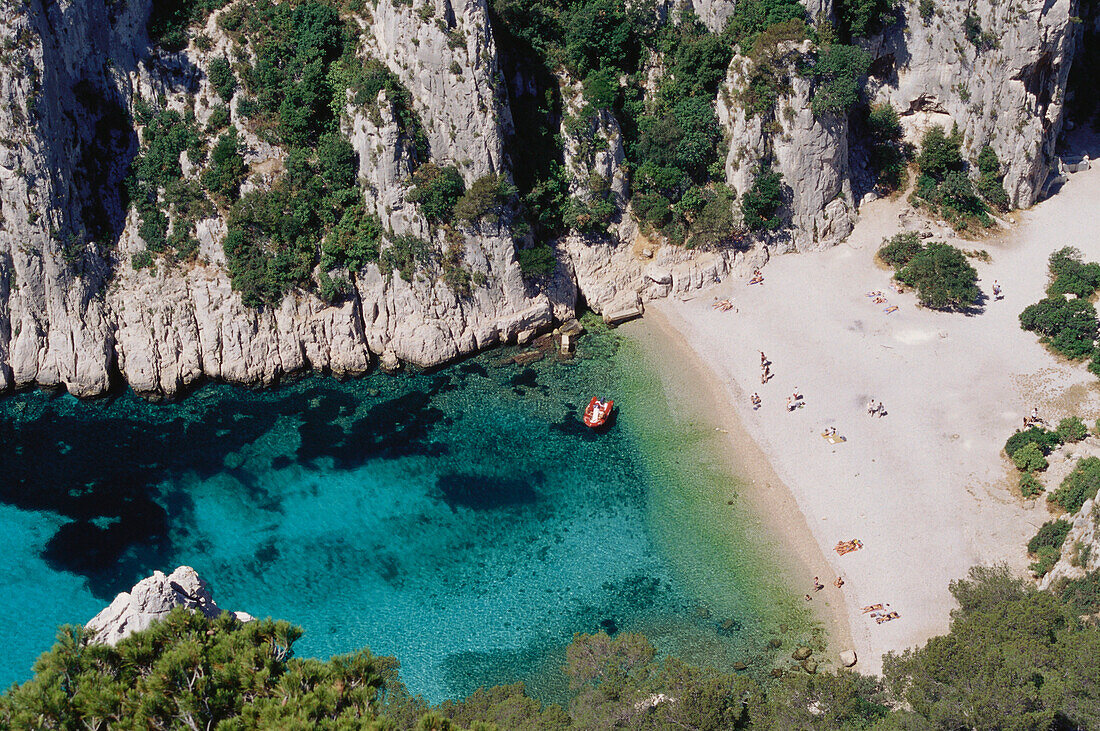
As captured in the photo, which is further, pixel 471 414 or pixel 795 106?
pixel 795 106

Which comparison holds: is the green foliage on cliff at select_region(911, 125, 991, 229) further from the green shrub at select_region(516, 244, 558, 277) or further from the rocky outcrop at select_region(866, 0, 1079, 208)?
the green shrub at select_region(516, 244, 558, 277)

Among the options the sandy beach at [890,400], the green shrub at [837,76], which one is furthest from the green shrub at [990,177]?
the green shrub at [837,76]

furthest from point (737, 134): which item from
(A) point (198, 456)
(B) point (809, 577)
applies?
(A) point (198, 456)

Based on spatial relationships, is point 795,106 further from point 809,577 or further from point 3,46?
point 3,46

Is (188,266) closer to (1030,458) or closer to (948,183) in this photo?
(1030,458)

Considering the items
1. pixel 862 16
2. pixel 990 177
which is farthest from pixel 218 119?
pixel 990 177

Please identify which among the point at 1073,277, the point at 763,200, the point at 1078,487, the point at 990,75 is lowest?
the point at 1078,487

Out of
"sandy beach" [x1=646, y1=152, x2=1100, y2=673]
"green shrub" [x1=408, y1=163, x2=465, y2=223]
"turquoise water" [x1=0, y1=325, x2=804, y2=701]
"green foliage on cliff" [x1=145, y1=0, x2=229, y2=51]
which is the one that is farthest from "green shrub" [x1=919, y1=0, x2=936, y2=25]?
"green foliage on cliff" [x1=145, y1=0, x2=229, y2=51]
